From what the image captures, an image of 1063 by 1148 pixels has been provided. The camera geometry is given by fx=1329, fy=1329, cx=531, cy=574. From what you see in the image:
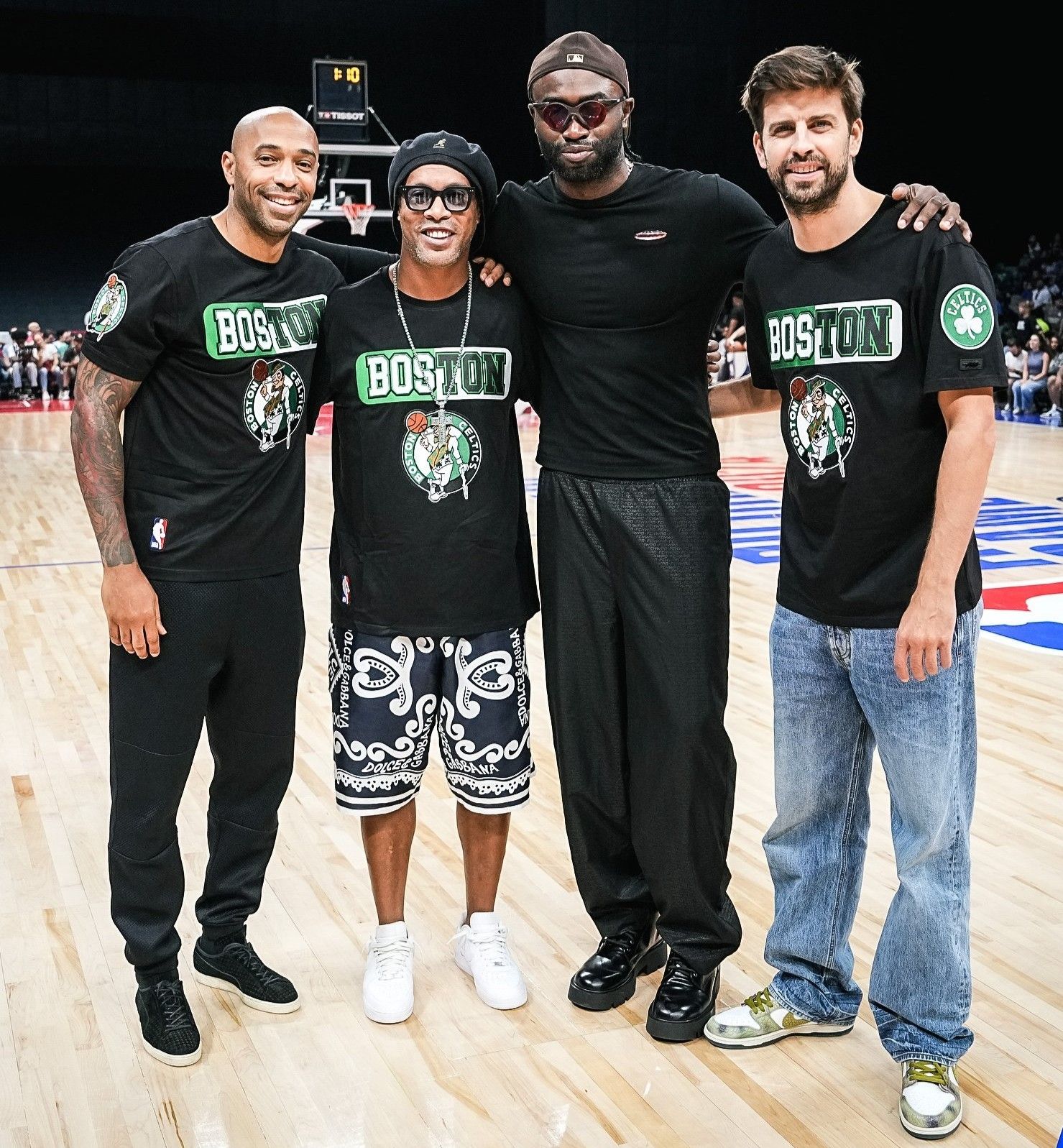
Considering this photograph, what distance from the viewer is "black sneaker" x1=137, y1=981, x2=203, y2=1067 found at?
2.45 meters

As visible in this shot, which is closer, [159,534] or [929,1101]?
[929,1101]

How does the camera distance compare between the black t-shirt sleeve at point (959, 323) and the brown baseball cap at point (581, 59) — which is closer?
the black t-shirt sleeve at point (959, 323)

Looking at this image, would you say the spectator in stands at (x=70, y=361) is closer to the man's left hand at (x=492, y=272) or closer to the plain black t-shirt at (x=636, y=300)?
the man's left hand at (x=492, y=272)

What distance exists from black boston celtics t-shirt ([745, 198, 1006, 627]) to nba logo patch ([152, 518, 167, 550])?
3.76 feet

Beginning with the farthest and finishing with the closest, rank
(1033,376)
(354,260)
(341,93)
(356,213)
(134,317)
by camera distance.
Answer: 1. (341,93)
2. (356,213)
3. (1033,376)
4. (354,260)
5. (134,317)

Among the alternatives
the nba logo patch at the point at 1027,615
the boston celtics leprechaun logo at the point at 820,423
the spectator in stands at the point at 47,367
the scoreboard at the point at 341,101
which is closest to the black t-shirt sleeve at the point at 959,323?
the boston celtics leprechaun logo at the point at 820,423

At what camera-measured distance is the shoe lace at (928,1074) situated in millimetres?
2242

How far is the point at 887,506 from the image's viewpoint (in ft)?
7.25

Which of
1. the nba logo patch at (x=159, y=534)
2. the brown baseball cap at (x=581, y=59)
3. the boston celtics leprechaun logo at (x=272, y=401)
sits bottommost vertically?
the nba logo patch at (x=159, y=534)

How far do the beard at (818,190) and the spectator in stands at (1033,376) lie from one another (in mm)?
13746

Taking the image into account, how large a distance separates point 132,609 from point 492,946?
1.01 meters

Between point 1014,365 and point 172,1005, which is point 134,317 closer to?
point 172,1005

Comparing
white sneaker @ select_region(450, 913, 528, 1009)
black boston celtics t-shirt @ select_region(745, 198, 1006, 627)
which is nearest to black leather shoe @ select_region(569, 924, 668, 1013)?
white sneaker @ select_region(450, 913, 528, 1009)

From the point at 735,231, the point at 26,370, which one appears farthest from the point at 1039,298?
the point at 735,231
